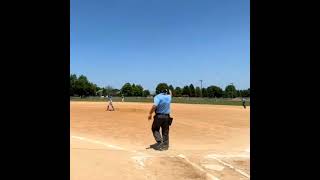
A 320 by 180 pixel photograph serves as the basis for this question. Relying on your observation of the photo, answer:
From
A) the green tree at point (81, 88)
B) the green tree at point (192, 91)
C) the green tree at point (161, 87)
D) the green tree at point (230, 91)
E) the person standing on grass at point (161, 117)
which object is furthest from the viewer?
the green tree at point (192, 91)

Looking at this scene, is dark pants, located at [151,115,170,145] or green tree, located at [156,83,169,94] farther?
green tree, located at [156,83,169,94]

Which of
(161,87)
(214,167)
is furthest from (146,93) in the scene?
(214,167)

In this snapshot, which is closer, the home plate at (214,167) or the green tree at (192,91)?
the home plate at (214,167)

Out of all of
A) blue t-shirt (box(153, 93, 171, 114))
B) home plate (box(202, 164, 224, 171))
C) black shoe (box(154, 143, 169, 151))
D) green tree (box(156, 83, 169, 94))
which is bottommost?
home plate (box(202, 164, 224, 171))

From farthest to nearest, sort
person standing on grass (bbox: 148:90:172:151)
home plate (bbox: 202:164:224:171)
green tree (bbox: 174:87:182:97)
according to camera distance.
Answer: green tree (bbox: 174:87:182:97) → person standing on grass (bbox: 148:90:172:151) → home plate (bbox: 202:164:224:171)

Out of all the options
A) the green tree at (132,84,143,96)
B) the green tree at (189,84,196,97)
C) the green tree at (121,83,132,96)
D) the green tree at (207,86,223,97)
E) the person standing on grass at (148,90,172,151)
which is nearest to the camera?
the person standing on grass at (148,90,172,151)

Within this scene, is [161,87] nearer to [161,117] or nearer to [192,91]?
[161,117]

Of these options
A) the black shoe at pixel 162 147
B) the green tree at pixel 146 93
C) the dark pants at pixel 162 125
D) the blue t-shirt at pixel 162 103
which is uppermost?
the green tree at pixel 146 93

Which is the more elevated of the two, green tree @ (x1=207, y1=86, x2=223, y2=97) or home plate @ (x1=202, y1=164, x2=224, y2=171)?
green tree @ (x1=207, y1=86, x2=223, y2=97)

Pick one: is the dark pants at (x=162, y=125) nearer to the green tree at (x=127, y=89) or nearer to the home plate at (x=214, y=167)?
the home plate at (x=214, y=167)

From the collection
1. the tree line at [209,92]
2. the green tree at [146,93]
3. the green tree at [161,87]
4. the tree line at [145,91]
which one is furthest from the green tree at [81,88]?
the green tree at [161,87]

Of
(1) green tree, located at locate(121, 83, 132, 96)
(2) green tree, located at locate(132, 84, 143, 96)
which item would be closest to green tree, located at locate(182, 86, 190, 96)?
(2) green tree, located at locate(132, 84, 143, 96)

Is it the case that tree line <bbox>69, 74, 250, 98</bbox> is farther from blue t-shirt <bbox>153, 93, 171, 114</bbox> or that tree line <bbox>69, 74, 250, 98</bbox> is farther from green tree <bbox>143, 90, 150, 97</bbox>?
blue t-shirt <bbox>153, 93, 171, 114</bbox>
